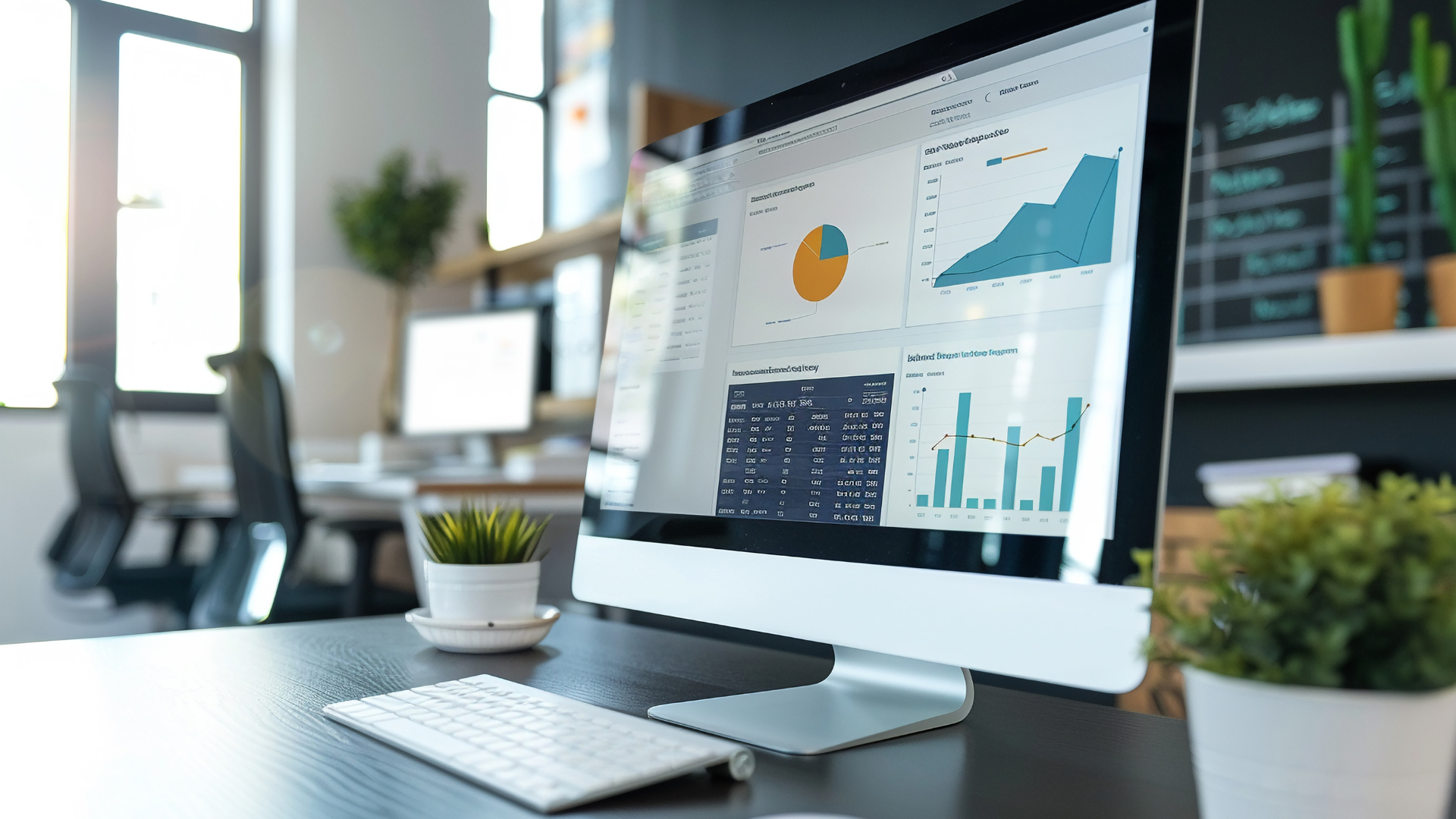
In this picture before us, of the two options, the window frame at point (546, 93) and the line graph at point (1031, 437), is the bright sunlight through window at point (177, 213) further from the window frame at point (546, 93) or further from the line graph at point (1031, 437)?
the line graph at point (1031, 437)

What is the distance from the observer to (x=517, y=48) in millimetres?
4738

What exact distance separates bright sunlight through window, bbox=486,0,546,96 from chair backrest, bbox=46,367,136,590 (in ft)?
8.07

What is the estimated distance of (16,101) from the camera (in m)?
3.49

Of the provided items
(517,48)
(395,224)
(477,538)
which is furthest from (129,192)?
(477,538)

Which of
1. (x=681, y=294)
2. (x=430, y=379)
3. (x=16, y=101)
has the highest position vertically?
(x=16, y=101)

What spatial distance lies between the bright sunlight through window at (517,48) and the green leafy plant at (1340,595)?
473 centimetres

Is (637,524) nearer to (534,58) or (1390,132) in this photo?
(1390,132)

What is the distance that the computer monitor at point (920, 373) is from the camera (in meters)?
0.52

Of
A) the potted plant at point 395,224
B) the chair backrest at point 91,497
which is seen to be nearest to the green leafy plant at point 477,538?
the chair backrest at point 91,497

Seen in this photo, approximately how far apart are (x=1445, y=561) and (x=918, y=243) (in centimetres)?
37

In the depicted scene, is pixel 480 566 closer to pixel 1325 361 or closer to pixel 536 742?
pixel 536 742

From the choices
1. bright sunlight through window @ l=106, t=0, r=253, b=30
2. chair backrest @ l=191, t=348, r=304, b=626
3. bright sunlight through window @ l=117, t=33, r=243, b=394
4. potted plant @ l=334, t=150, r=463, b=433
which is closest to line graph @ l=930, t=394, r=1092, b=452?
chair backrest @ l=191, t=348, r=304, b=626

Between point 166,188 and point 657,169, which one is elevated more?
point 166,188

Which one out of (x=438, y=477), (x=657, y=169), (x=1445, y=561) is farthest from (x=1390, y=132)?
(x=438, y=477)
